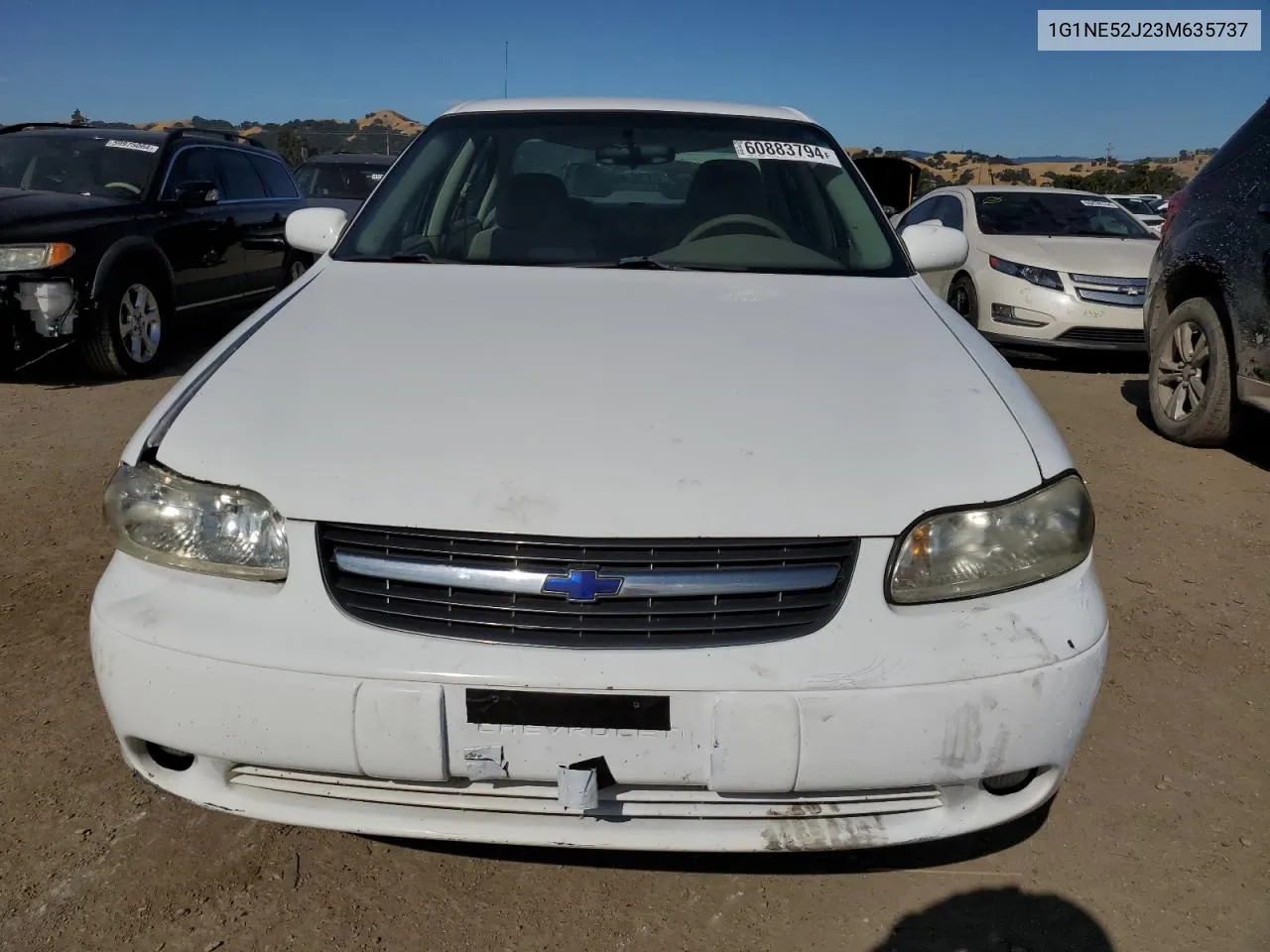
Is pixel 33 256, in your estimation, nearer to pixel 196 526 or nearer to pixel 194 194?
pixel 194 194

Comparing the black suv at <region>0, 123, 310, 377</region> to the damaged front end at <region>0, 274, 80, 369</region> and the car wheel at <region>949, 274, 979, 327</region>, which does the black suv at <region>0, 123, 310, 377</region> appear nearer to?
the damaged front end at <region>0, 274, 80, 369</region>

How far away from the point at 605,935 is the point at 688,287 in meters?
1.60

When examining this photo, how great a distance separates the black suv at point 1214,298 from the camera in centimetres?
457

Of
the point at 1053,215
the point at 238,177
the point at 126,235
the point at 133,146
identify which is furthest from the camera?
the point at 1053,215

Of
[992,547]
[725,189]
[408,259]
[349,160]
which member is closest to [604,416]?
[992,547]

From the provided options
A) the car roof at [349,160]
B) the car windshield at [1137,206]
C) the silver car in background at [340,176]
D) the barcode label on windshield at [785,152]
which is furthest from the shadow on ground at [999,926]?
the car windshield at [1137,206]

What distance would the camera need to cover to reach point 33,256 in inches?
227

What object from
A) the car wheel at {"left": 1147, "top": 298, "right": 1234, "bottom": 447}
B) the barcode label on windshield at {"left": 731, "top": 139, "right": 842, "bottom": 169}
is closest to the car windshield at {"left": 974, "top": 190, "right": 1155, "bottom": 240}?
the car wheel at {"left": 1147, "top": 298, "right": 1234, "bottom": 447}

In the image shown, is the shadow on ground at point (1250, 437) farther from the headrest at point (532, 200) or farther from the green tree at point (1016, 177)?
the green tree at point (1016, 177)

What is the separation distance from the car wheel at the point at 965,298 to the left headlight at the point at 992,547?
616cm

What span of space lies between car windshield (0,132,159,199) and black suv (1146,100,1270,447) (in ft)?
21.4

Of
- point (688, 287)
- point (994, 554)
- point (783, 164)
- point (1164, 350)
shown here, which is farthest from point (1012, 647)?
point (1164, 350)

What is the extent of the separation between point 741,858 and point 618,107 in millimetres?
2413

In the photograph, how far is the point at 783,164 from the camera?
3318mm
